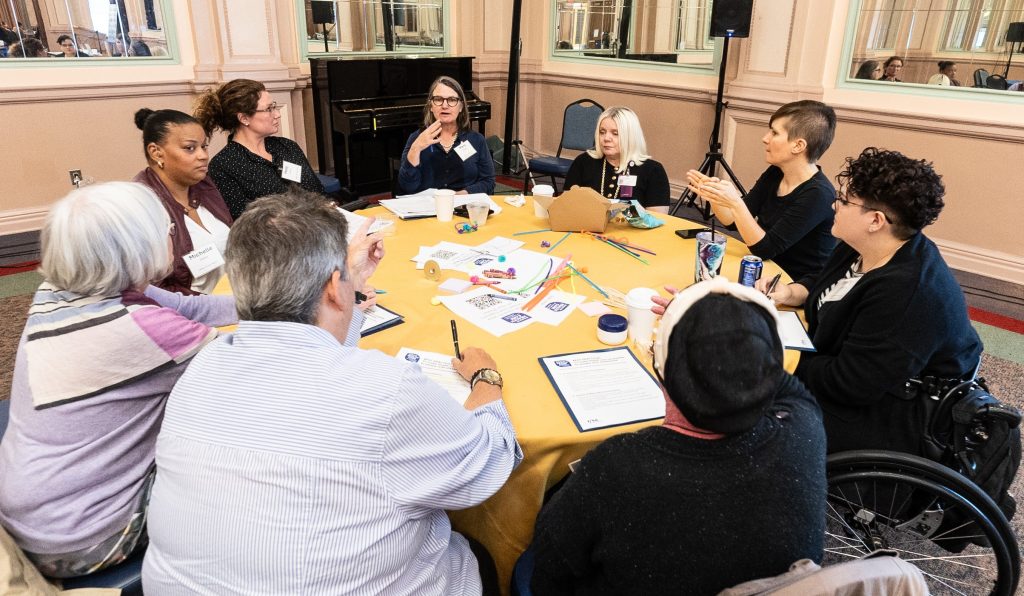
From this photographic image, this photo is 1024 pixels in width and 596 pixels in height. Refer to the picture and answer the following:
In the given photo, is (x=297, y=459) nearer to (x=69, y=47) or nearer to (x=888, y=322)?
(x=888, y=322)

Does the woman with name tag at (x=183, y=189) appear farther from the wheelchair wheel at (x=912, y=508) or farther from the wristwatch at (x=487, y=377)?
the wheelchair wheel at (x=912, y=508)

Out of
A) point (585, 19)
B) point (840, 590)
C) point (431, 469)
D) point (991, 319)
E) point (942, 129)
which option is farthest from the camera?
point (585, 19)

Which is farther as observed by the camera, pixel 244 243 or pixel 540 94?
pixel 540 94

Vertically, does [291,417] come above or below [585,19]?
below

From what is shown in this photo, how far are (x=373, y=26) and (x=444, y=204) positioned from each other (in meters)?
3.74

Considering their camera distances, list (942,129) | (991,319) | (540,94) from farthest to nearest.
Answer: (540,94) → (942,129) → (991,319)

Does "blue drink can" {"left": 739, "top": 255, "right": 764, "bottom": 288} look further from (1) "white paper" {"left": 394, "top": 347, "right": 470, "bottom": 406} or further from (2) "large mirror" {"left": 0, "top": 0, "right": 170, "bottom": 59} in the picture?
(2) "large mirror" {"left": 0, "top": 0, "right": 170, "bottom": 59}

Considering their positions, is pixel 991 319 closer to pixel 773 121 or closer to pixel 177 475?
pixel 773 121


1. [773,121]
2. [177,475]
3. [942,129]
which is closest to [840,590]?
[177,475]

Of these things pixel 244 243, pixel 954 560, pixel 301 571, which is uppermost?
pixel 244 243

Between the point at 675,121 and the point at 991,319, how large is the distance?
2840 mm

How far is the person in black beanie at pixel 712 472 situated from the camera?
2.96 ft

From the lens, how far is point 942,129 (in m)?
3.93

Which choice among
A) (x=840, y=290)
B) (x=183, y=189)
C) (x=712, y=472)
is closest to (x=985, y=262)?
(x=840, y=290)
